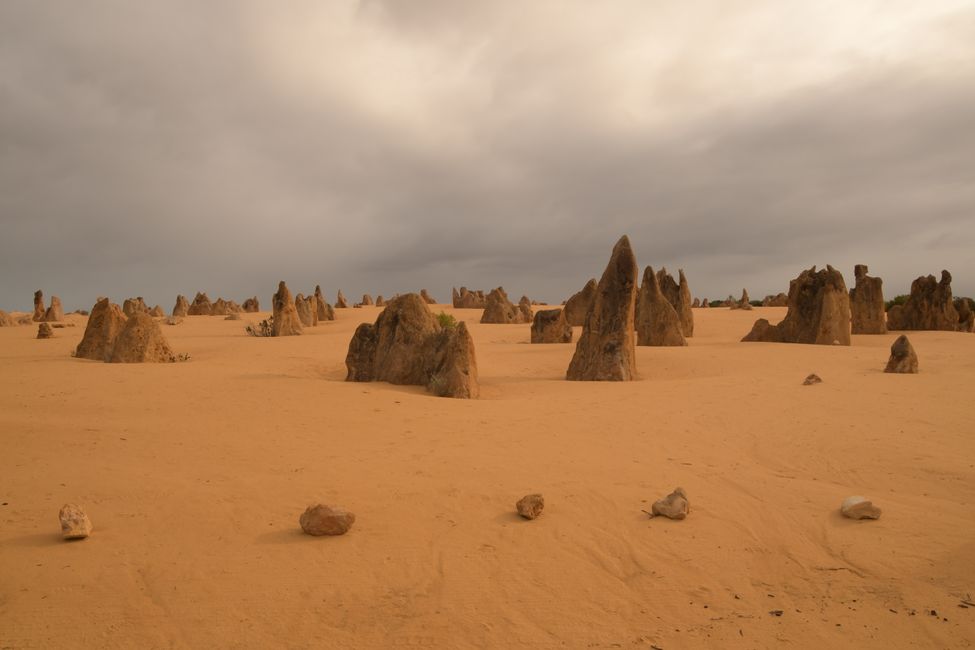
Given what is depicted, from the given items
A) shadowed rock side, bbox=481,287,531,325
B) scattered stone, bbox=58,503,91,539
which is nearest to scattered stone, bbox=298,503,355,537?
scattered stone, bbox=58,503,91,539

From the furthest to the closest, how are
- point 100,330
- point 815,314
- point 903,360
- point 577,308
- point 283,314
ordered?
1. point 577,308
2. point 283,314
3. point 815,314
4. point 100,330
5. point 903,360

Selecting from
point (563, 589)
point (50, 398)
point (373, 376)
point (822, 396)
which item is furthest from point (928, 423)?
point (50, 398)

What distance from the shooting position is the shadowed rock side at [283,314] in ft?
66.5

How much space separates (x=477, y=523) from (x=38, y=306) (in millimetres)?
35888

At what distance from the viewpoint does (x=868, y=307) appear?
68.3ft

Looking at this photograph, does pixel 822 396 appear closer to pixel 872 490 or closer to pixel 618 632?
pixel 872 490

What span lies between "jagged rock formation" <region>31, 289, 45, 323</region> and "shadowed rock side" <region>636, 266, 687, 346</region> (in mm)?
28715

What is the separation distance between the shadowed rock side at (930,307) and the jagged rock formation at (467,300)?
78.9 feet

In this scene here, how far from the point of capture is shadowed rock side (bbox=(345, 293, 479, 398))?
360 inches

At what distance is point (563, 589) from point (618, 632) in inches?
16.5

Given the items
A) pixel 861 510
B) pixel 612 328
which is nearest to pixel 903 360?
pixel 612 328

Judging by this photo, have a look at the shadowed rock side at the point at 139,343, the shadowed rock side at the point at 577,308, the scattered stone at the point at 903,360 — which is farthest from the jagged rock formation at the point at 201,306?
the scattered stone at the point at 903,360

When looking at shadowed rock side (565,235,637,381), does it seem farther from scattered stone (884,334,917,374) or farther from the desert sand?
scattered stone (884,334,917,374)

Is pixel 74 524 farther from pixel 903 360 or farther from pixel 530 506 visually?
pixel 903 360
